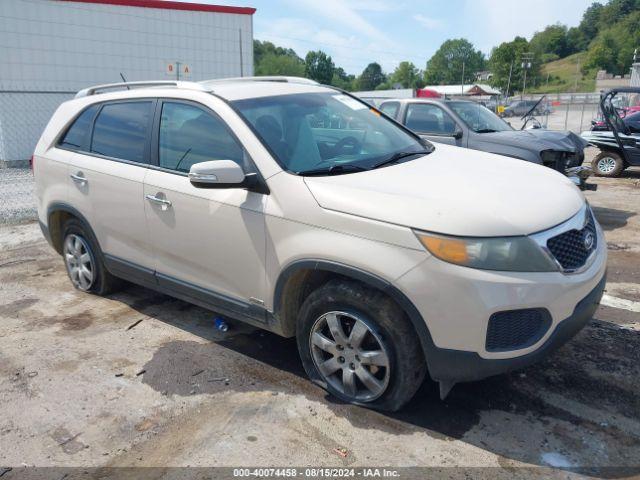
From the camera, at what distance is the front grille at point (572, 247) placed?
9.16 ft

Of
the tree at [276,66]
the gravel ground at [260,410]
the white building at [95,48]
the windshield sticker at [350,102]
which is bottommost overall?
the gravel ground at [260,410]

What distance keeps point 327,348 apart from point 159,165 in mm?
1860

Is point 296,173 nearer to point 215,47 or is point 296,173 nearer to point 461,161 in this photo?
point 461,161

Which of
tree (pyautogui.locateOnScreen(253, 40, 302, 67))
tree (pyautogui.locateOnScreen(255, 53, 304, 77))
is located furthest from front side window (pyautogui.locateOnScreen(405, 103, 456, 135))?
tree (pyautogui.locateOnScreen(253, 40, 302, 67))

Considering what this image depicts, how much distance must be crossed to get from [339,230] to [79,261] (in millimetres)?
3196

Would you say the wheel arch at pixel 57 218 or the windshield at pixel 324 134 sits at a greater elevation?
the windshield at pixel 324 134

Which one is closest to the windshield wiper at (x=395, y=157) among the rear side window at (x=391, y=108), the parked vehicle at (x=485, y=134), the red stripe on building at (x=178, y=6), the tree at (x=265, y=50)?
the parked vehicle at (x=485, y=134)

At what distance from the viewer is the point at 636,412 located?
3.12 m

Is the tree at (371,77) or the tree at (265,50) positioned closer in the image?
the tree at (265,50)

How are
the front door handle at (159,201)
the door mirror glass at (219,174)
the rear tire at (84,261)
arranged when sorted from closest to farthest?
the door mirror glass at (219,174) → the front door handle at (159,201) → the rear tire at (84,261)

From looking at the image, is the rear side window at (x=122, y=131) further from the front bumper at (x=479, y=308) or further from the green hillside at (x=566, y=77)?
the green hillside at (x=566, y=77)

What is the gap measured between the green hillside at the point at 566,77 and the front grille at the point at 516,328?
9616cm

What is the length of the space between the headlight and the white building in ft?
37.8

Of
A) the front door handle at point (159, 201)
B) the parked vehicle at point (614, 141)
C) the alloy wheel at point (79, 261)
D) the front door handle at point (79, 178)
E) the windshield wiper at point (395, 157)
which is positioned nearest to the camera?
the windshield wiper at point (395, 157)
